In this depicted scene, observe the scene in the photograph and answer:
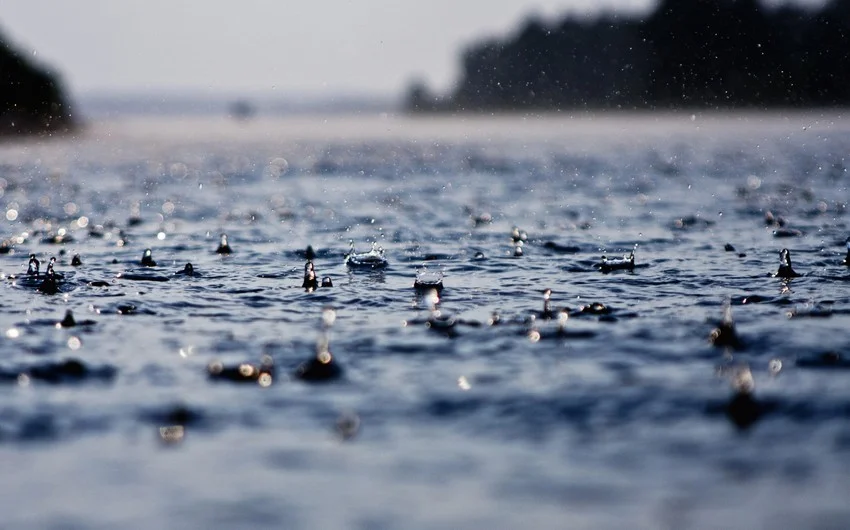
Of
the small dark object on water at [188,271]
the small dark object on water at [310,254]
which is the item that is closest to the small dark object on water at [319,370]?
the small dark object on water at [188,271]

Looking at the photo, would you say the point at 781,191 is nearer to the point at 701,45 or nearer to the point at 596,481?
the point at 596,481

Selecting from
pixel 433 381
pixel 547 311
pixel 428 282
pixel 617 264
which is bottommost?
pixel 433 381

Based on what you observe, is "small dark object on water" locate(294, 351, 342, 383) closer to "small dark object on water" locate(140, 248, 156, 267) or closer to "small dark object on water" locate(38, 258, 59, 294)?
"small dark object on water" locate(38, 258, 59, 294)

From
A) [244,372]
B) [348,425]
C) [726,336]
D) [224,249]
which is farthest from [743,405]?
[224,249]

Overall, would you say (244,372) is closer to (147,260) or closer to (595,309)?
(595,309)

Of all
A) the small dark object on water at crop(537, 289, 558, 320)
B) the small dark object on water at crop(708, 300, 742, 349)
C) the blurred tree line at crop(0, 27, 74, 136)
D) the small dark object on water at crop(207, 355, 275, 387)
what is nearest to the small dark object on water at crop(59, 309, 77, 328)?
the small dark object on water at crop(207, 355, 275, 387)

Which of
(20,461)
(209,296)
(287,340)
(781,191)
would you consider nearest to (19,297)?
(209,296)

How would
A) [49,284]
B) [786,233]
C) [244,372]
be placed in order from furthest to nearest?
[786,233] → [49,284] → [244,372]

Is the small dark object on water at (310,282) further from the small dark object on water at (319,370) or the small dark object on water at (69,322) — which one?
the small dark object on water at (319,370)
